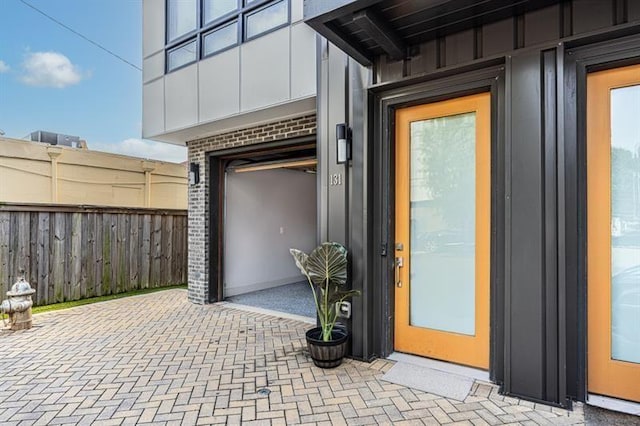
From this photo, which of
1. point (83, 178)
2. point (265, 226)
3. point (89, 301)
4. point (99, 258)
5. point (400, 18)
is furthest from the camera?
point (265, 226)

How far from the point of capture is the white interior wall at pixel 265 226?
266 inches

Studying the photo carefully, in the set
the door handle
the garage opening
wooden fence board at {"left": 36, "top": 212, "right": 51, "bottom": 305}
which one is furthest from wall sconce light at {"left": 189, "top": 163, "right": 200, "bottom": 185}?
the door handle

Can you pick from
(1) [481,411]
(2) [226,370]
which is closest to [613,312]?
A: (1) [481,411]

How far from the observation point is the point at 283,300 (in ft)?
21.4

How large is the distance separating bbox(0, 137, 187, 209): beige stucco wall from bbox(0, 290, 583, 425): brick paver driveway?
131 inches

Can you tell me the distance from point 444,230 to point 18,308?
5.12m

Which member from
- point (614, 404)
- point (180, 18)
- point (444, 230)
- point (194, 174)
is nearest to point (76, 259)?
point (194, 174)

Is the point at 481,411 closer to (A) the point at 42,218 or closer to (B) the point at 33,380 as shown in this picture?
(B) the point at 33,380

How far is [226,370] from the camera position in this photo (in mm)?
3389

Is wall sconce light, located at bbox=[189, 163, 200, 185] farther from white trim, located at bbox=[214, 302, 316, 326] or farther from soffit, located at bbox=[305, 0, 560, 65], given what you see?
soffit, located at bbox=[305, 0, 560, 65]

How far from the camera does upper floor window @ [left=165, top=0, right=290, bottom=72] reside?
4.75 metres

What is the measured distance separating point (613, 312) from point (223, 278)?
534 centimetres

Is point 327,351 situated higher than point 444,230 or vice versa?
point 444,230

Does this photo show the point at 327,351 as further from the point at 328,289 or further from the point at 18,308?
the point at 18,308
